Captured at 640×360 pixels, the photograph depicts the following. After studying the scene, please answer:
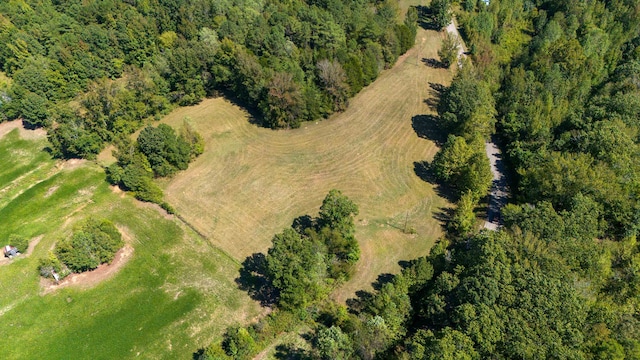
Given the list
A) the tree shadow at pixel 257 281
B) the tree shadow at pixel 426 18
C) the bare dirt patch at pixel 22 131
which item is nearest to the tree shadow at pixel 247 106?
the tree shadow at pixel 257 281

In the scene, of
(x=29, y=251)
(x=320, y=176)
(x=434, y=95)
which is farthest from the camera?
(x=434, y=95)

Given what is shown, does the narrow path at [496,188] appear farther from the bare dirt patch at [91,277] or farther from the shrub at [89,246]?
the shrub at [89,246]

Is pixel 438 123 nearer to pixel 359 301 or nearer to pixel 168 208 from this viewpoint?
pixel 359 301

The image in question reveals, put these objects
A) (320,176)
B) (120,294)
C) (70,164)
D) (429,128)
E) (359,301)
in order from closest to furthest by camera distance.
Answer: (359,301) < (120,294) < (320,176) < (70,164) < (429,128)

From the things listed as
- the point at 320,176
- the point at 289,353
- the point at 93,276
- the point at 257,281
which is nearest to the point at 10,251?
the point at 93,276

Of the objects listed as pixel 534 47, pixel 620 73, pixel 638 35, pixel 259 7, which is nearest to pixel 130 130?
pixel 259 7

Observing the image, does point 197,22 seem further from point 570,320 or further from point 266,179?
point 570,320
